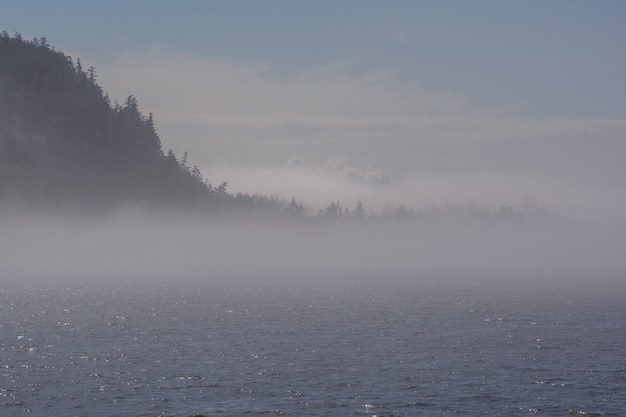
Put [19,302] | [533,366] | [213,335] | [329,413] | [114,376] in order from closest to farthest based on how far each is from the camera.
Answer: [329,413]
[114,376]
[533,366]
[213,335]
[19,302]

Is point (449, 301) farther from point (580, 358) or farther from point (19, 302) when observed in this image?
point (19, 302)

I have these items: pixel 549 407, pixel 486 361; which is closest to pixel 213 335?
pixel 486 361

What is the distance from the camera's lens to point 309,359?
265ft

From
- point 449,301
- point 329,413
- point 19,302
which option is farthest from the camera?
point 449,301

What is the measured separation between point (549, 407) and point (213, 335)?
159 feet

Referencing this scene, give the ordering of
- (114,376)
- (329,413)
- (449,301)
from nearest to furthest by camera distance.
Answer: (329,413) → (114,376) → (449,301)

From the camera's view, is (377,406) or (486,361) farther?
(486,361)

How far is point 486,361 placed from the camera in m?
81.1

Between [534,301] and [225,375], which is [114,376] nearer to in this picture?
[225,375]

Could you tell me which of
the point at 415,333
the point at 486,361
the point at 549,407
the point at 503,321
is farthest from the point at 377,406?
the point at 503,321

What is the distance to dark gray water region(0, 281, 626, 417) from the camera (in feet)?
205

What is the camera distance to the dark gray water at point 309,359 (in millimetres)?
62469

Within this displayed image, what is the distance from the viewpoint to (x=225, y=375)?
239 feet

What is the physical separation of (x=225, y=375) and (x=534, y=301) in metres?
98.4
